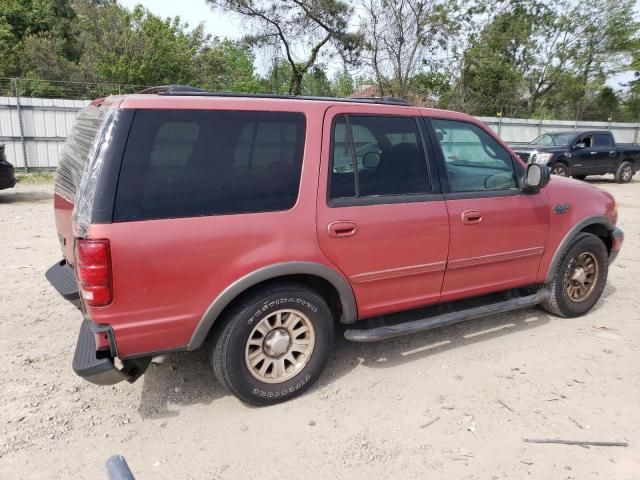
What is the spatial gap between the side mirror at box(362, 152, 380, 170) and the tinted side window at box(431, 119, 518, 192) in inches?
23.9

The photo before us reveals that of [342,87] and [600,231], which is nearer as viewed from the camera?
[600,231]

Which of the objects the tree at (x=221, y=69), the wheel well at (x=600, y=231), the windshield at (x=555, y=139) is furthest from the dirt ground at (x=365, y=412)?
the tree at (x=221, y=69)

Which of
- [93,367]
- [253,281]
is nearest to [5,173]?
[93,367]

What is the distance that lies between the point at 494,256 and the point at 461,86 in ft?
92.9

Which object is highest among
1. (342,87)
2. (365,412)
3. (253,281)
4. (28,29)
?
(28,29)

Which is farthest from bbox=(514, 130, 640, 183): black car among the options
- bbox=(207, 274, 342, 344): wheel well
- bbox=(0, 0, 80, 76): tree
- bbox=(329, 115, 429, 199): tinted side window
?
bbox=(0, 0, 80, 76): tree

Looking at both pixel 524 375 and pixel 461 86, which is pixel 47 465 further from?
pixel 461 86

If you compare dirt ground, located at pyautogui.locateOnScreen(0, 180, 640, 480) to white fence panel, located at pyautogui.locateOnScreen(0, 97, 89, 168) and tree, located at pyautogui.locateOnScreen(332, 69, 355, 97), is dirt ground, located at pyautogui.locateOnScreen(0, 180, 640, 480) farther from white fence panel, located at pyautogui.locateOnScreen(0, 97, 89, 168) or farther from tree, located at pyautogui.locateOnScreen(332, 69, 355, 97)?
tree, located at pyautogui.locateOnScreen(332, 69, 355, 97)

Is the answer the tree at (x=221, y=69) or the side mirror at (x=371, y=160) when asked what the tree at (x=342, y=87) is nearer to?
the tree at (x=221, y=69)

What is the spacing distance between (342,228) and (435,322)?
1105mm

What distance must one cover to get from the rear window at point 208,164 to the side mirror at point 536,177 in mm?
1956

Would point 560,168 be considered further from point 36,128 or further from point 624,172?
point 36,128

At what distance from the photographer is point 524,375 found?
349 cm

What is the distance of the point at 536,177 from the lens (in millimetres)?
3773
